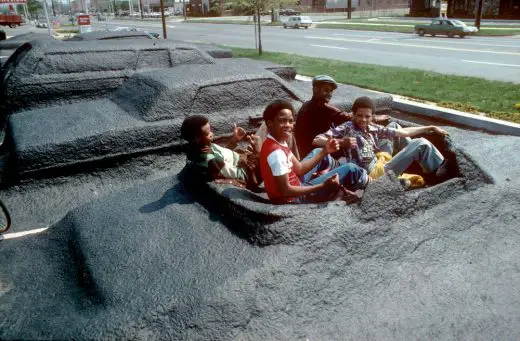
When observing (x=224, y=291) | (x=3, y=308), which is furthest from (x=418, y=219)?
(x=3, y=308)

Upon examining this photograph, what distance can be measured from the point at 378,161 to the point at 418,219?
0.75 metres

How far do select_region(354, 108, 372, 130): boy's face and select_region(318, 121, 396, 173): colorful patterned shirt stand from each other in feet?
0.17

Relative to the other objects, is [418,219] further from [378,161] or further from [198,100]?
[198,100]

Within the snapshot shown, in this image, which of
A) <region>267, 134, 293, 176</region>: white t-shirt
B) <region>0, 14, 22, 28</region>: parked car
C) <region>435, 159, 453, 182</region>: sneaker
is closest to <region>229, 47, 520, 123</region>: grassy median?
<region>435, 159, 453, 182</region>: sneaker

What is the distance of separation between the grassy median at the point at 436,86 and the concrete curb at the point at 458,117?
0.36 m

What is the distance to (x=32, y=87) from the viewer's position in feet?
21.6

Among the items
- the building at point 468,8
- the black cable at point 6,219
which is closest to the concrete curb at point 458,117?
the black cable at point 6,219

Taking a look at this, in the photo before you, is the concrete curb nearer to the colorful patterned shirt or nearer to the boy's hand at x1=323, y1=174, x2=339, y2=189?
the colorful patterned shirt

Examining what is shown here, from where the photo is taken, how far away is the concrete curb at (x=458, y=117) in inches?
293

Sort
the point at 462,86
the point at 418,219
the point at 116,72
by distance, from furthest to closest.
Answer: the point at 462,86 → the point at 116,72 → the point at 418,219

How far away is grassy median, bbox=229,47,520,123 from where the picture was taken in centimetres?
871

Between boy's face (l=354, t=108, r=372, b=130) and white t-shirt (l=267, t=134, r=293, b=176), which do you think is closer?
white t-shirt (l=267, t=134, r=293, b=176)

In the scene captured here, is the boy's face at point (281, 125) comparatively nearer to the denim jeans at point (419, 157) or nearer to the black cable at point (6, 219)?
the denim jeans at point (419, 157)

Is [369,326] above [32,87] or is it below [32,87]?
below
